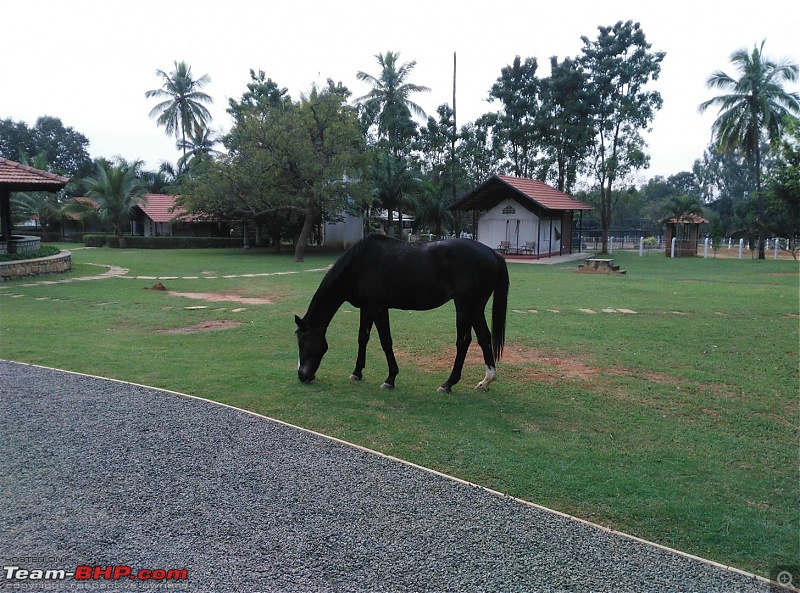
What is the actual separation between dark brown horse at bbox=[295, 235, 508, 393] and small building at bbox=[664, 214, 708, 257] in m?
32.7

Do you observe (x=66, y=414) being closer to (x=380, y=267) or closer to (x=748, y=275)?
(x=380, y=267)

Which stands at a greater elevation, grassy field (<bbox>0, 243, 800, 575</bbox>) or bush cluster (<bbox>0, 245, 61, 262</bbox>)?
bush cluster (<bbox>0, 245, 61, 262</bbox>)

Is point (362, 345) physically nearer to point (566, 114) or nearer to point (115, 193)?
point (566, 114)

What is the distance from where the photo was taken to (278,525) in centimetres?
345

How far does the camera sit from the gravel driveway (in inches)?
116

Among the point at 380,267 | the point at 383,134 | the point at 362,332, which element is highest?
the point at 383,134

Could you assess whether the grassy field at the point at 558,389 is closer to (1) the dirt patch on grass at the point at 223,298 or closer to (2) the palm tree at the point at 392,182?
(1) the dirt patch on grass at the point at 223,298

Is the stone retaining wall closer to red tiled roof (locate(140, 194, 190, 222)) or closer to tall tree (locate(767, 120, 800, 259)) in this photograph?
red tiled roof (locate(140, 194, 190, 222))

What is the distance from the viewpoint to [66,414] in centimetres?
539

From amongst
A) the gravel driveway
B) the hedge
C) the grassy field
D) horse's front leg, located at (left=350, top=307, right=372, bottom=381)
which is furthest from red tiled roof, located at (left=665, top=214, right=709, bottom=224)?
the gravel driveway

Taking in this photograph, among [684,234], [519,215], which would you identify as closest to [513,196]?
[519,215]

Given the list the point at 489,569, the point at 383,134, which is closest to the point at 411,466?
the point at 489,569

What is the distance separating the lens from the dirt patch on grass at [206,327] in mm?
9758

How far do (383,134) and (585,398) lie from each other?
32.7 metres
